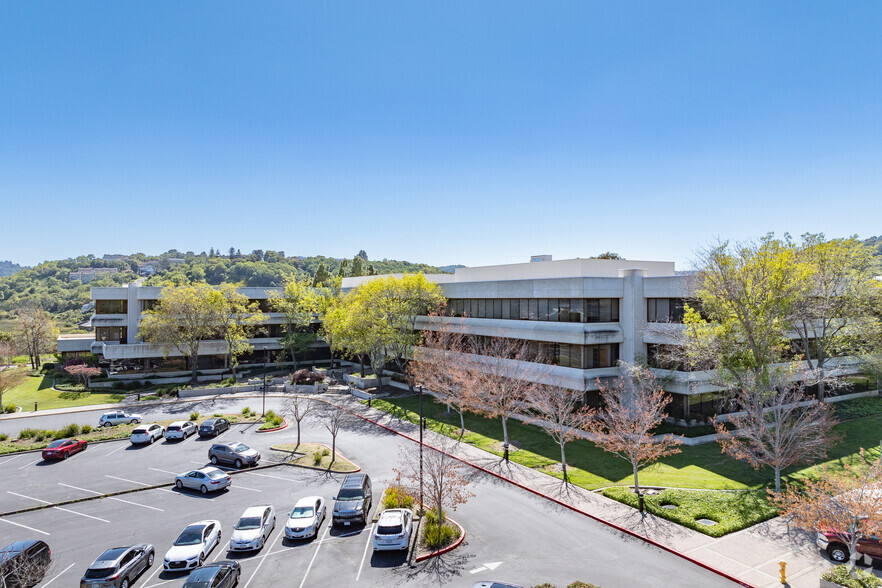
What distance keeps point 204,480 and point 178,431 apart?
13170mm

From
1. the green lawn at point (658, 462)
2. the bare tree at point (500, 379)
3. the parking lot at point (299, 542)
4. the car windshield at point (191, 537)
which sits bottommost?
the parking lot at point (299, 542)

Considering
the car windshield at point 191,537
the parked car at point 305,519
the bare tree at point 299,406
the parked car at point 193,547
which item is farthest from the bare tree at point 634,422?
the bare tree at point 299,406

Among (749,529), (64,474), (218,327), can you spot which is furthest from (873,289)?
(218,327)

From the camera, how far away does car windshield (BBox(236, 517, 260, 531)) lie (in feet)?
71.3

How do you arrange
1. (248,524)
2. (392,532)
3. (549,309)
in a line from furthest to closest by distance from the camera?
(549,309) < (248,524) < (392,532)

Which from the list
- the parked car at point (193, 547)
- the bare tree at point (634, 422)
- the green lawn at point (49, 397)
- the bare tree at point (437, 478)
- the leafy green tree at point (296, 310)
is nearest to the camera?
the parked car at point (193, 547)

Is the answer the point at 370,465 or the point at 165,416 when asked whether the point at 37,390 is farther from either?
the point at 370,465

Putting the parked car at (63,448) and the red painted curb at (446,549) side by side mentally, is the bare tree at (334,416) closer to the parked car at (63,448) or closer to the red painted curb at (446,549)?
the parked car at (63,448)

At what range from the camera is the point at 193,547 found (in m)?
20.3

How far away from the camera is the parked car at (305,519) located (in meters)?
22.0

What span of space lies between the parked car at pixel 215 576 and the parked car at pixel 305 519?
3.50 m

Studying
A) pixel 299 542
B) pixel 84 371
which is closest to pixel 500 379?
pixel 299 542

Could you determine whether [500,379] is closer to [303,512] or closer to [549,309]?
[549,309]

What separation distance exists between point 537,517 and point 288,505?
1326 cm
